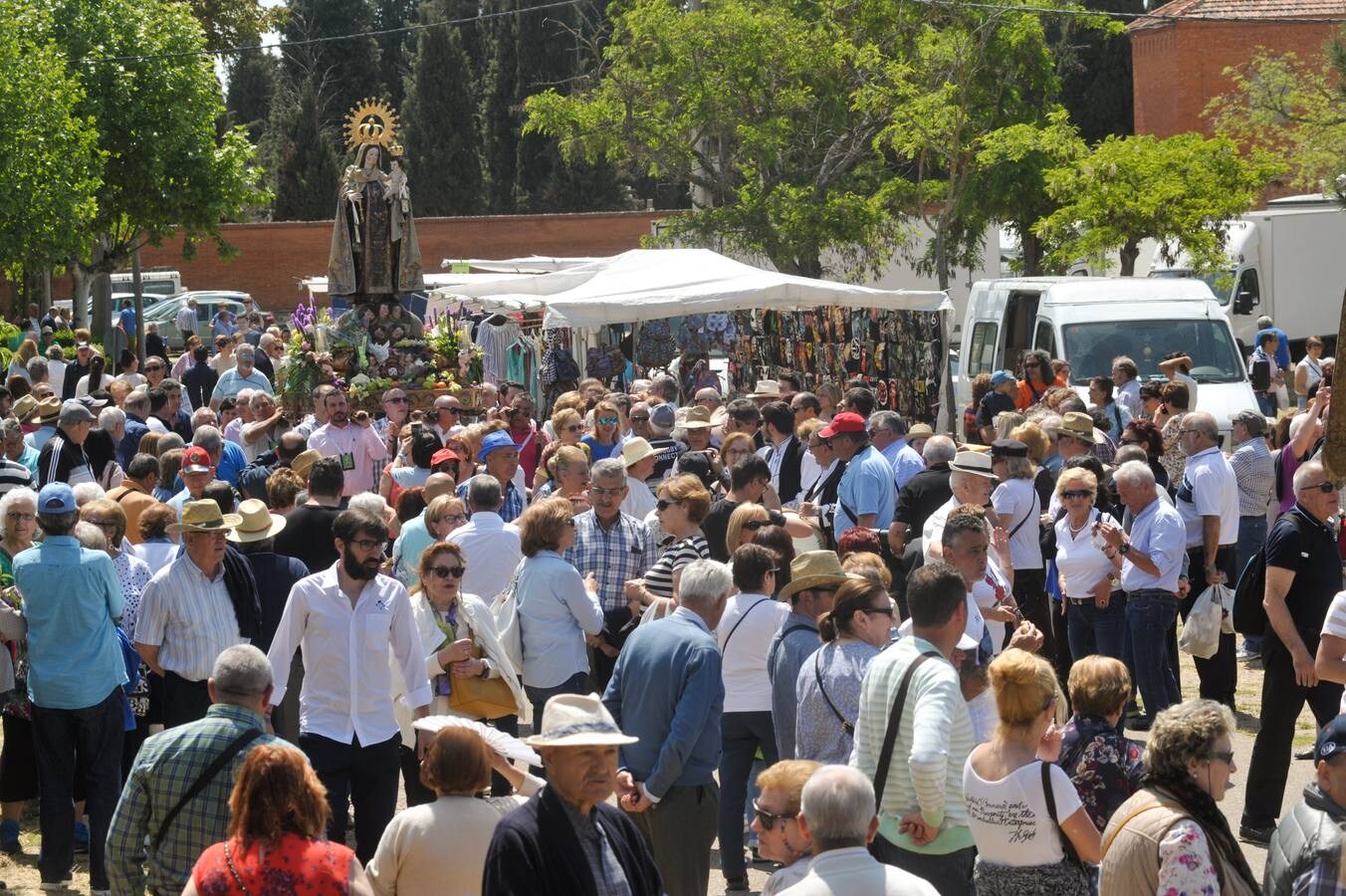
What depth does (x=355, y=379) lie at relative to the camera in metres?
18.6

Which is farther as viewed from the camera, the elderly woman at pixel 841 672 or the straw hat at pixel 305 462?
the straw hat at pixel 305 462

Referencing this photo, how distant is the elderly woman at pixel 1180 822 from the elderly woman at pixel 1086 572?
179 inches

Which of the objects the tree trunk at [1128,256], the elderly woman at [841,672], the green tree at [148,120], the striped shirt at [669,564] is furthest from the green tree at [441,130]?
the elderly woman at [841,672]

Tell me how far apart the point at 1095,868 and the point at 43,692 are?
4924 millimetres

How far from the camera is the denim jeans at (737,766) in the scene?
747 centimetres

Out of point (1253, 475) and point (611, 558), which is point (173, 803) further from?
point (1253, 475)

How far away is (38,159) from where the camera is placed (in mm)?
23250

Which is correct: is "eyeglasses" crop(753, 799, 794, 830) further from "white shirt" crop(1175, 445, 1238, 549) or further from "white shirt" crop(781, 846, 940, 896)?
"white shirt" crop(1175, 445, 1238, 549)

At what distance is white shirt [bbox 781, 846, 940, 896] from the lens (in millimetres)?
4266

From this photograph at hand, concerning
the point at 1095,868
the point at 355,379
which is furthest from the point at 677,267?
the point at 1095,868

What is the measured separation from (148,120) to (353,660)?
2749 cm

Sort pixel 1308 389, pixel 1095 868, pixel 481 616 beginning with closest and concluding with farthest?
pixel 1095 868, pixel 481 616, pixel 1308 389

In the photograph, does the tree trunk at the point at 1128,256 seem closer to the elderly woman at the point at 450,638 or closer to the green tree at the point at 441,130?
the elderly woman at the point at 450,638

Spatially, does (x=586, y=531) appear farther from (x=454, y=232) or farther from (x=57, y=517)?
(x=454, y=232)
